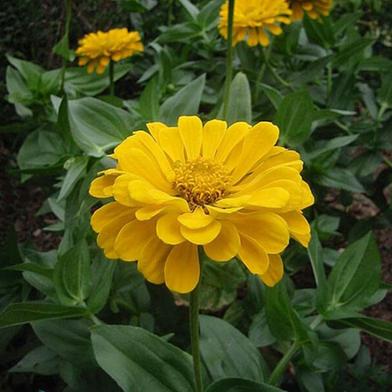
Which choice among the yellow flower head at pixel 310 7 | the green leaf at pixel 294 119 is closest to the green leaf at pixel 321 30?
the yellow flower head at pixel 310 7

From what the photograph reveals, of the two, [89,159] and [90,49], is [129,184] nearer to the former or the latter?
[89,159]

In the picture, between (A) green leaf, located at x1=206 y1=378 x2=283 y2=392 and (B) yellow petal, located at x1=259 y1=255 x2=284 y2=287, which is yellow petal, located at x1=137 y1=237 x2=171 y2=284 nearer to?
(B) yellow petal, located at x1=259 y1=255 x2=284 y2=287

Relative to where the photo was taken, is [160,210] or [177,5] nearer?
[160,210]

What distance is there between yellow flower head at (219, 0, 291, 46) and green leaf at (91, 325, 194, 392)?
0.73m

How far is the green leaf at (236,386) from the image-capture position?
77 centimetres

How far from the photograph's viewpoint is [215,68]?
167cm

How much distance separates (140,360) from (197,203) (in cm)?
21

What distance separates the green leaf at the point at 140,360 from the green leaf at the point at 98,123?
405 mm

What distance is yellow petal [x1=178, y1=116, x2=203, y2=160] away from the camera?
75 centimetres

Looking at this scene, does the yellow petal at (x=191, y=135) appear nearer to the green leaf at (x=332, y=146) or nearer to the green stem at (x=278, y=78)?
the green leaf at (x=332, y=146)

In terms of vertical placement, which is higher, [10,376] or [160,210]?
[160,210]

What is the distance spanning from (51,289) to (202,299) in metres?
0.27

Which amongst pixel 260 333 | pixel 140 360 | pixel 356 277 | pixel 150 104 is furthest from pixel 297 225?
pixel 150 104

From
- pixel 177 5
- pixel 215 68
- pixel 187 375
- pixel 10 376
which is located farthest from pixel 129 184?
pixel 177 5
